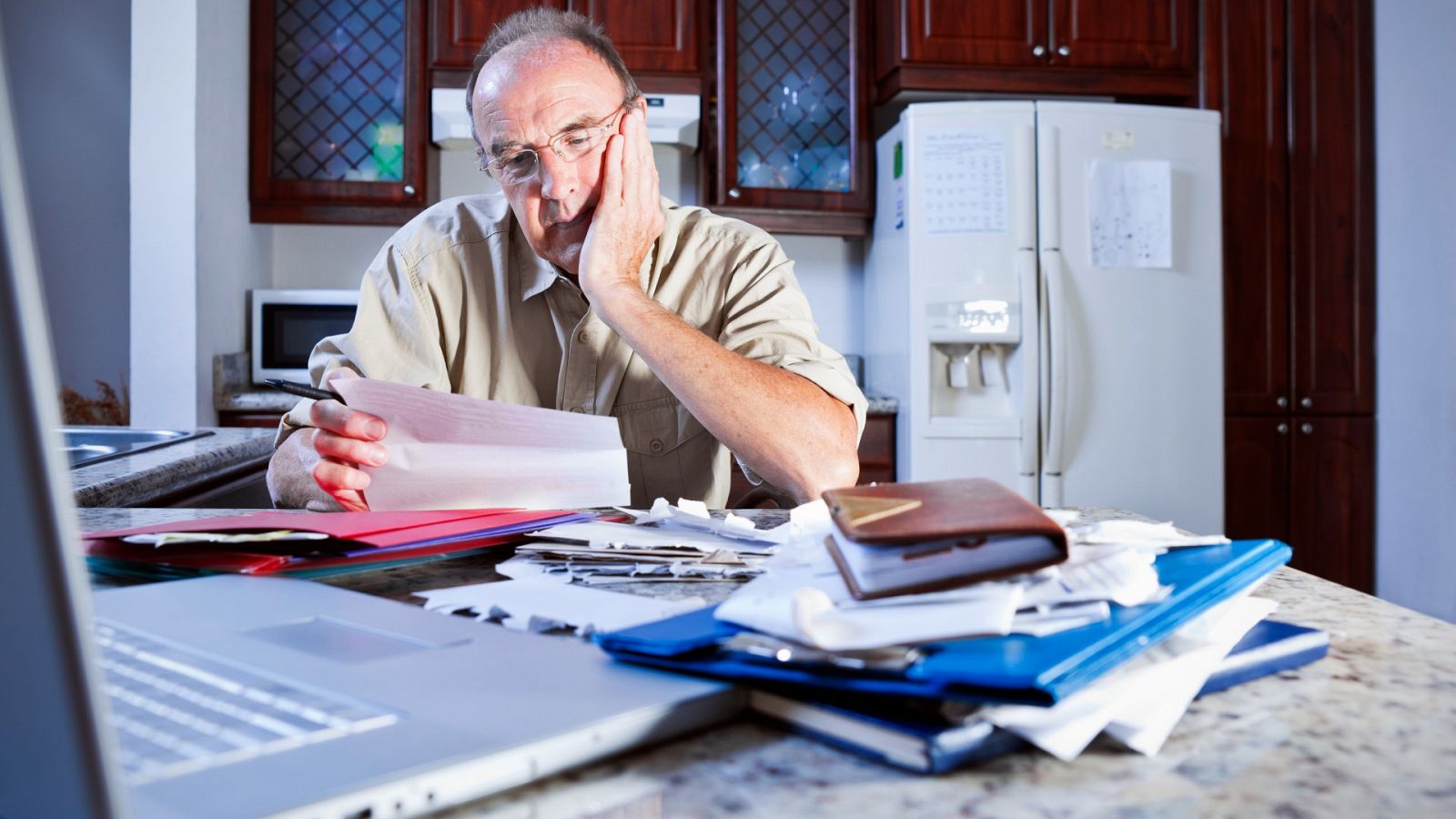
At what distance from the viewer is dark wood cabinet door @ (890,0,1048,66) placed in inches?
122

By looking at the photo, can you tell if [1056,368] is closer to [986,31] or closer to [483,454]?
[986,31]

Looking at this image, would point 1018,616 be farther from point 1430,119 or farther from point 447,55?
point 1430,119

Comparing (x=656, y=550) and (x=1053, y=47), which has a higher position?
(x=1053, y=47)

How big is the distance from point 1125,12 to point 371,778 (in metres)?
3.32

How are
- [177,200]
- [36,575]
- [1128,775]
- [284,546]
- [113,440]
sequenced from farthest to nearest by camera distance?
[177,200], [113,440], [284,546], [1128,775], [36,575]

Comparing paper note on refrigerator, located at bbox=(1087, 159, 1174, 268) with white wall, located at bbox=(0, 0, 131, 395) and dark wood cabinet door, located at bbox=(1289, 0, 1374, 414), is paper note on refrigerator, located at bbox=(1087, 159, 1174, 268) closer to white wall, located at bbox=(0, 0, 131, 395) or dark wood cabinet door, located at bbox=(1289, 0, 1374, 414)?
dark wood cabinet door, located at bbox=(1289, 0, 1374, 414)

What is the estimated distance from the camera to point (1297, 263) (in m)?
3.24

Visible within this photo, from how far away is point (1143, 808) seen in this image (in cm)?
39

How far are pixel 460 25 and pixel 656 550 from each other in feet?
8.58

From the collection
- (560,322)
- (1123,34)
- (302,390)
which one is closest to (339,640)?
(302,390)

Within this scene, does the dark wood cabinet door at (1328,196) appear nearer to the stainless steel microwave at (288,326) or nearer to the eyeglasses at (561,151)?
the eyeglasses at (561,151)

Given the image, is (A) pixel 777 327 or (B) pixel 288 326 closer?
(A) pixel 777 327

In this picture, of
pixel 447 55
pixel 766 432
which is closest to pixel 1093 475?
pixel 766 432

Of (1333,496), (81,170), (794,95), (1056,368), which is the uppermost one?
(794,95)
